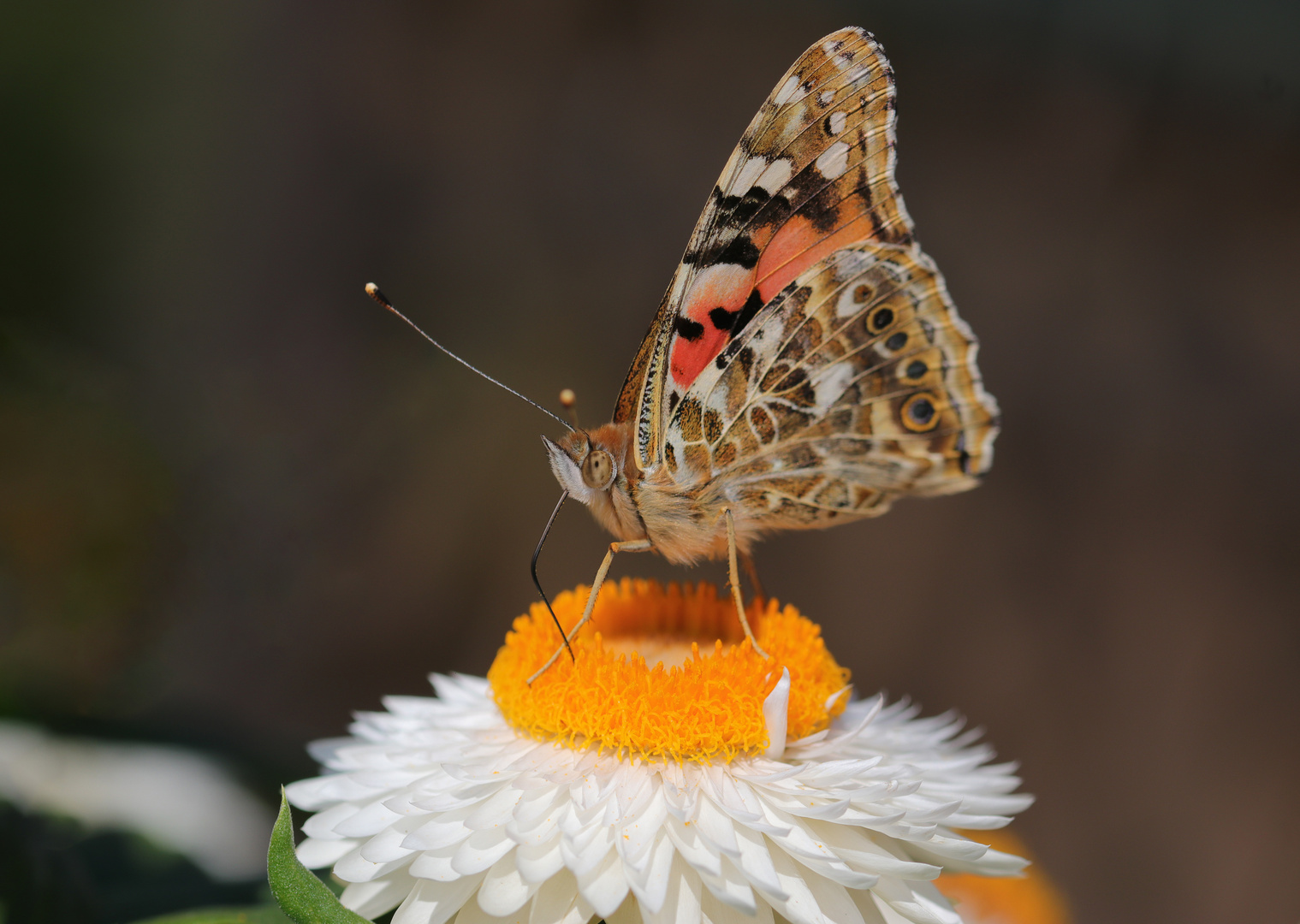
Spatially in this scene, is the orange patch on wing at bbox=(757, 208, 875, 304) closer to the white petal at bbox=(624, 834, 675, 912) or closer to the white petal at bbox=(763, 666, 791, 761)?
the white petal at bbox=(763, 666, 791, 761)

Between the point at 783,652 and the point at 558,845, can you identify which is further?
the point at 783,652

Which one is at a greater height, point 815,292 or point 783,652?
point 815,292

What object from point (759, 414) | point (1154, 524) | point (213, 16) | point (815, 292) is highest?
point (213, 16)

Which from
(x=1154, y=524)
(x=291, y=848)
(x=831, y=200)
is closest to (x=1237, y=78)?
(x=1154, y=524)

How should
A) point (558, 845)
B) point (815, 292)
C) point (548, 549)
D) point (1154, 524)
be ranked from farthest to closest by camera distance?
point (548, 549), point (1154, 524), point (815, 292), point (558, 845)

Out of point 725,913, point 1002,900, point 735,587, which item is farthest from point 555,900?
point 1002,900

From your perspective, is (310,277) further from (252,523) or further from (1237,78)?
(1237,78)

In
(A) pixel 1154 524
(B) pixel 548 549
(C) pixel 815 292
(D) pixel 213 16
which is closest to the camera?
(C) pixel 815 292

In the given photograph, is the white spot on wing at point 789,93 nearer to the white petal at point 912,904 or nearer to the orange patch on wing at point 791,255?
the orange patch on wing at point 791,255
